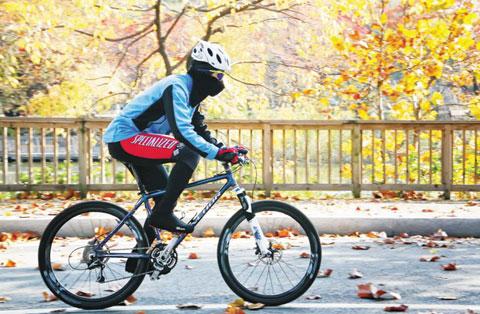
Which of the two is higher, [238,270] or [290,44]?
[290,44]

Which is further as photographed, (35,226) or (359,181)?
(359,181)

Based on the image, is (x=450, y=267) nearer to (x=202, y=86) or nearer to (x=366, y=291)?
(x=366, y=291)

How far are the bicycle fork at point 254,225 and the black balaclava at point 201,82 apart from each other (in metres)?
0.66

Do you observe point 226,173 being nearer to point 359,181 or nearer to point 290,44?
point 359,181

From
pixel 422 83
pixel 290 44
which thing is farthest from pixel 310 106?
pixel 422 83

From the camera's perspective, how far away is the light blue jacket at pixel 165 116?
17.5 ft

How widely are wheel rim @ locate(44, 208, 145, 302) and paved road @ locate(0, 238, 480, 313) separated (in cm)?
13

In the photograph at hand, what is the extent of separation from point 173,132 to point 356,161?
23.1 ft

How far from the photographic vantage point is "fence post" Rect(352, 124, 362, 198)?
474 inches

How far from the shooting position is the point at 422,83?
555 inches

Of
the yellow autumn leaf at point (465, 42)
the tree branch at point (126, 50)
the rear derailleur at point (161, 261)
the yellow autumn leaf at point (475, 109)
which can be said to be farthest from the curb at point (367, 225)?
the tree branch at point (126, 50)

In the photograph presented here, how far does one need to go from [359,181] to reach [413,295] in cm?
627

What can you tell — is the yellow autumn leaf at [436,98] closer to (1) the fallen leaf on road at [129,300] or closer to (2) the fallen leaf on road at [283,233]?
(2) the fallen leaf on road at [283,233]

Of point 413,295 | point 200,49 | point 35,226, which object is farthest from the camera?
point 35,226
